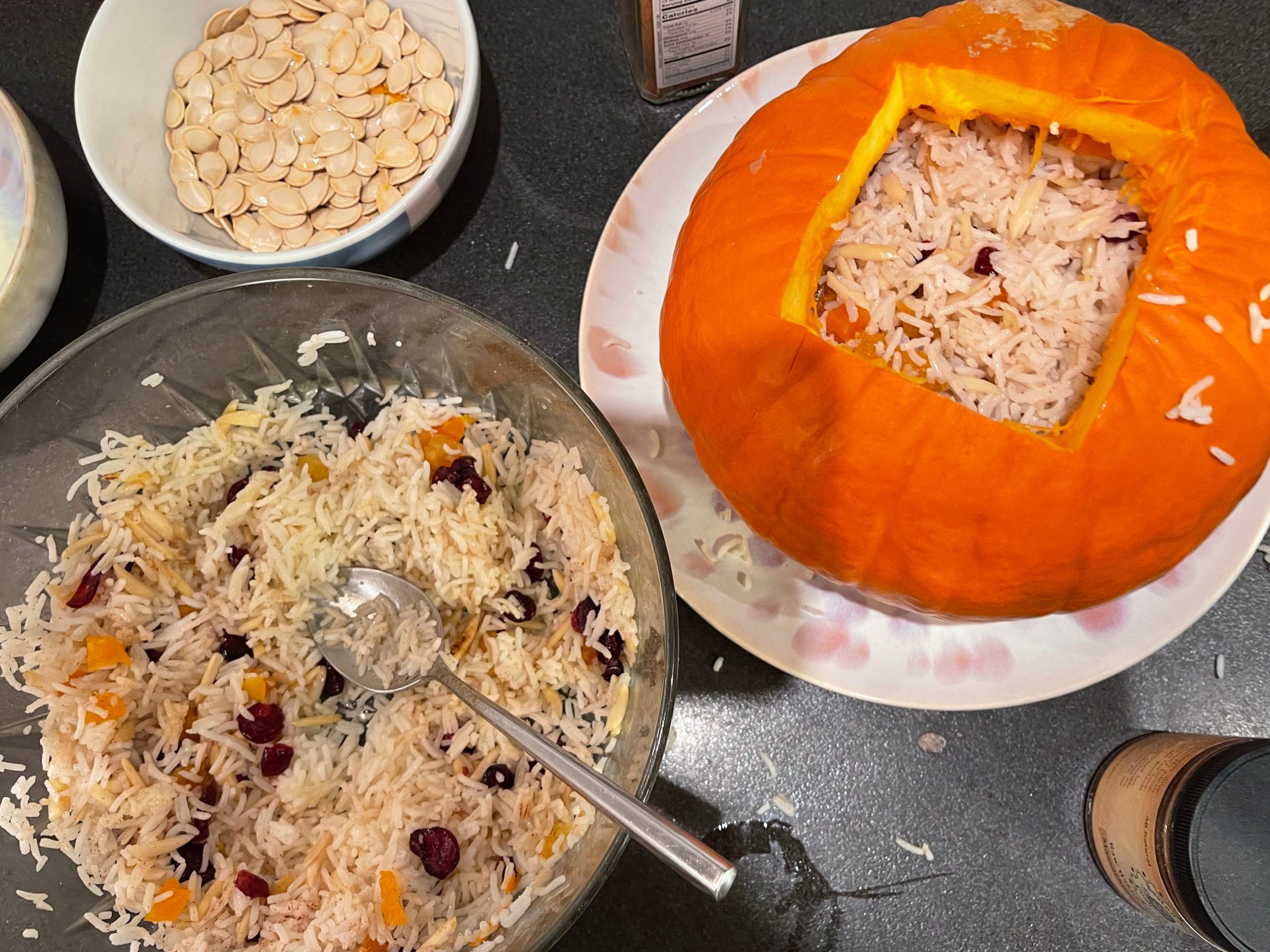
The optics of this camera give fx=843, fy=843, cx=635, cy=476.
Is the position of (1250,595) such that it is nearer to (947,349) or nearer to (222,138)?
(947,349)

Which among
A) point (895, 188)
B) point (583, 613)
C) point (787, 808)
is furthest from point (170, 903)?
point (895, 188)

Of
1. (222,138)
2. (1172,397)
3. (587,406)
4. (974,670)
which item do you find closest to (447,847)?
(587,406)

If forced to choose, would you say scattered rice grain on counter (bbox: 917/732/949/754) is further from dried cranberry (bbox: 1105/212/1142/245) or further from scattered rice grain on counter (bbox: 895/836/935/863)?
dried cranberry (bbox: 1105/212/1142/245)

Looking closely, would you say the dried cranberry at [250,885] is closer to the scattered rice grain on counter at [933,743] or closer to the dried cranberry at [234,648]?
the dried cranberry at [234,648]

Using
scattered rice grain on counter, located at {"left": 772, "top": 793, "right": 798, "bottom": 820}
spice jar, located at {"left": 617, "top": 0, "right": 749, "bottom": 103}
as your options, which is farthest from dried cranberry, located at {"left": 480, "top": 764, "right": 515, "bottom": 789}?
spice jar, located at {"left": 617, "top": 0, "right": 749, "bottom": 103}

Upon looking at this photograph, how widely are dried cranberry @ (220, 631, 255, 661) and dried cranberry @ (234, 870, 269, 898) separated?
21 centimetres

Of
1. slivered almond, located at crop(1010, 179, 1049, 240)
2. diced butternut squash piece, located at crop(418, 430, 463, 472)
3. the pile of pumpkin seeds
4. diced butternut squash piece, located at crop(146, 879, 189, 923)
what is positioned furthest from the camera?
the pile of pumpkin seeds

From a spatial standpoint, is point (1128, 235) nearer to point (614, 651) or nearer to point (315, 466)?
point (614, 651)

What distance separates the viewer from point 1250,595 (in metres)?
1.01

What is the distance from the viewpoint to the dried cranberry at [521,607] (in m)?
0.88

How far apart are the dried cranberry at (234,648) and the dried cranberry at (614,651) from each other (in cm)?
37

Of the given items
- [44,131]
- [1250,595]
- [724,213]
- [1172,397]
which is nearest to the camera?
[1172,397]

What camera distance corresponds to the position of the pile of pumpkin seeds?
1021 millimetres

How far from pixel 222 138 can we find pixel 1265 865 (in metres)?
1.38
